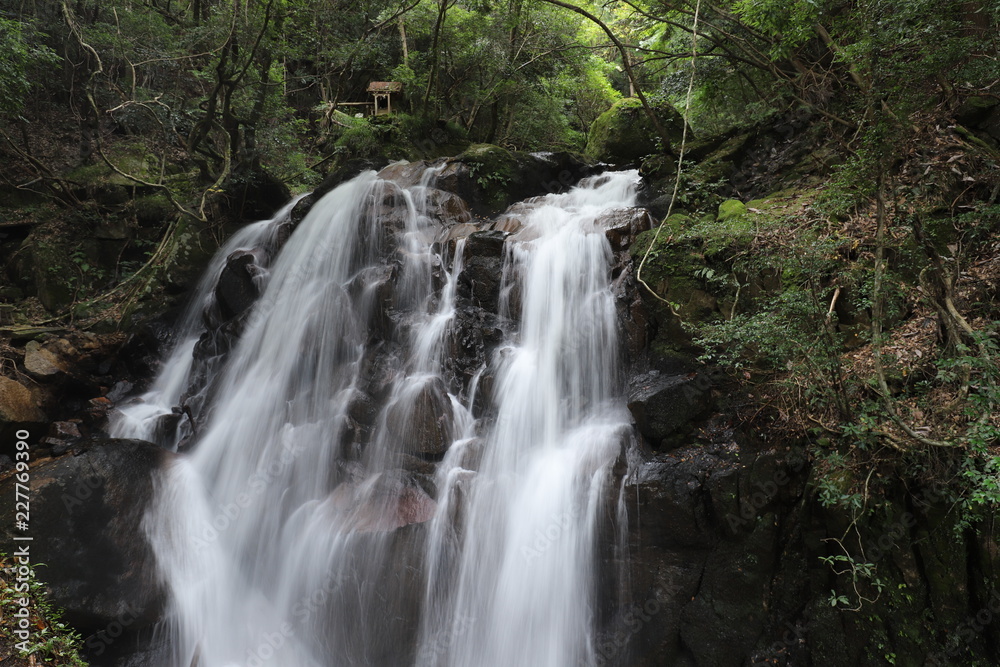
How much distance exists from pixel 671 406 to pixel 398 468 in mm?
3308

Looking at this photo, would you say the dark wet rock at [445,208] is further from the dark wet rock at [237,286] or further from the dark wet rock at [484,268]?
the dark wet rock at [237,286]

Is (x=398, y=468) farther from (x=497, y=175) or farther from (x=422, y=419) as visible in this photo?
(x=497, y=175)

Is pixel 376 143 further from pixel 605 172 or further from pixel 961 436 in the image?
pixel 961 436

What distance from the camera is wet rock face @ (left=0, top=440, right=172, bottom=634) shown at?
4969mm

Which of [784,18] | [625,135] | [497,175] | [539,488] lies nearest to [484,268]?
[497,175]

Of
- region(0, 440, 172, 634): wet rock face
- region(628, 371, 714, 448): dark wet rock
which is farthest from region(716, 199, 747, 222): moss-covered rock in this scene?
region(0, 440, 172, 634): wet rock face

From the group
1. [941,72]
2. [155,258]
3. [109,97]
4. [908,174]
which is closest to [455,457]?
[908,174]

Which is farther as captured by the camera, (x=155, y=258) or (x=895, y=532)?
(x=155, y=258)

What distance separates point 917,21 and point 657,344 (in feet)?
11.5

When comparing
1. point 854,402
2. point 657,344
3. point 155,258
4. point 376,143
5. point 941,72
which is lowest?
point 854,402

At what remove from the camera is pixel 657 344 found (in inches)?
232

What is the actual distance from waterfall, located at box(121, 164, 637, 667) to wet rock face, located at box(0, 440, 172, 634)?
25cm

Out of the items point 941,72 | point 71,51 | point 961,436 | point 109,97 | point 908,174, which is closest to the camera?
point 961,436

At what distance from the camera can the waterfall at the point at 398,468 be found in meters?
5.06
